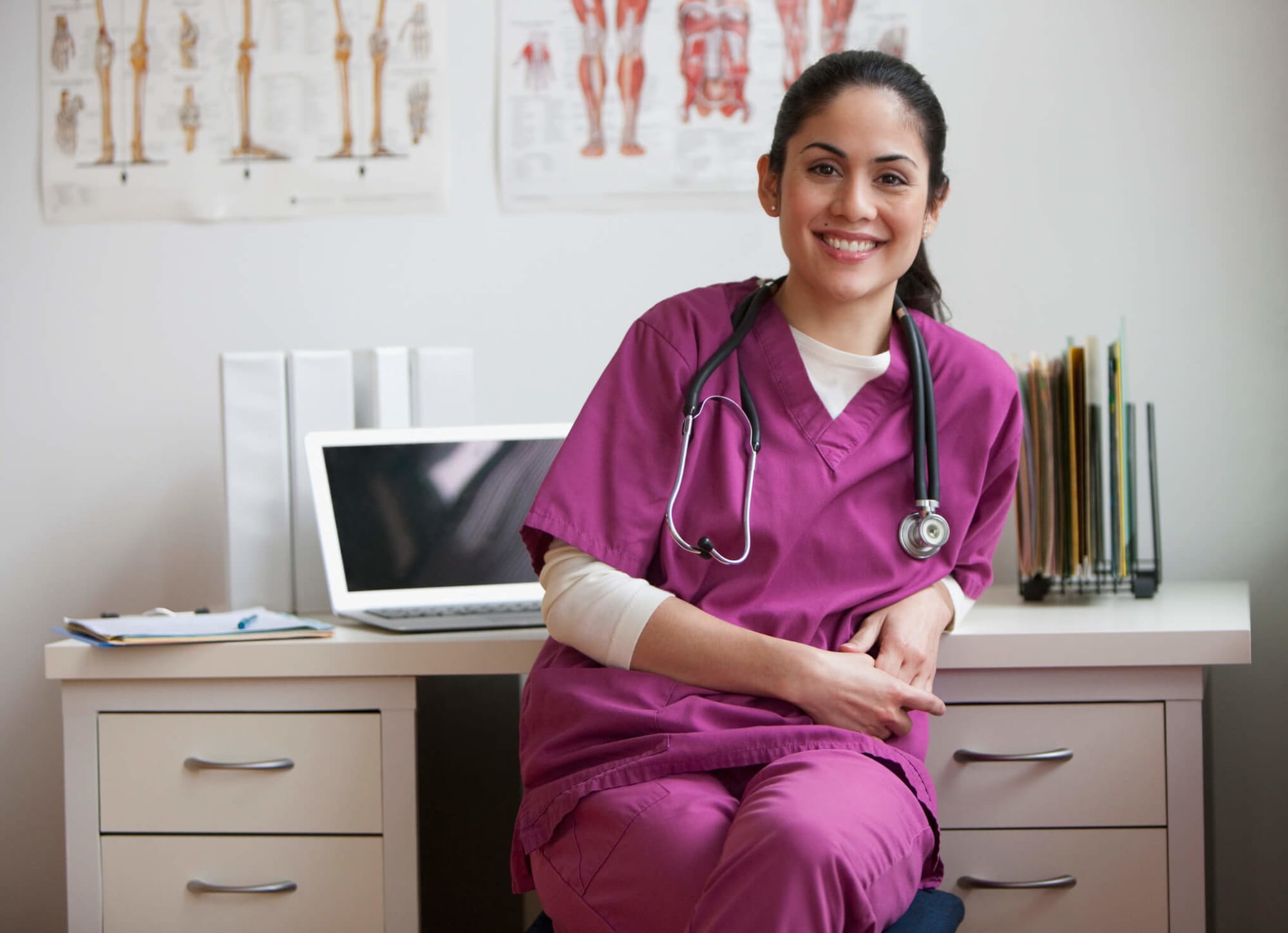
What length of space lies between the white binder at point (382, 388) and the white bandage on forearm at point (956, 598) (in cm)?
77

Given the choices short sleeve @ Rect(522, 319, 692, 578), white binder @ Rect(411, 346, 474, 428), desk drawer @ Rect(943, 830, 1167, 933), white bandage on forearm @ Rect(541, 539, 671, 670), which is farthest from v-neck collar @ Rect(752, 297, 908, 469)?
white binder @ Rect(411, 346, 474, 428)

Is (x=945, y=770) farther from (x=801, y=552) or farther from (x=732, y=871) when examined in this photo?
(x=732, y=871)

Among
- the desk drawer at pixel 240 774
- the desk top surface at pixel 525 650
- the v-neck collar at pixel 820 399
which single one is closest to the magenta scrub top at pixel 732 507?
the v-neck collar at pixel 820 399

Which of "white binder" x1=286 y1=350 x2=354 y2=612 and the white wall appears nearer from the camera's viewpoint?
"white binder" x1=286 y1=350 x2=354 y2=612

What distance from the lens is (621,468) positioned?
117cm

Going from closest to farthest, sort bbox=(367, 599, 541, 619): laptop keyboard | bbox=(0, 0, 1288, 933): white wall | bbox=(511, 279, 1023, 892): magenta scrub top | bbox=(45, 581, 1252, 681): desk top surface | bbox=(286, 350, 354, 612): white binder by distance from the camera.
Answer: bbox=(511, 279, 1023, 892): magenta scrub top < bbox=(45, 581, 1252, 681): desk top surface < bbox=(367, 599, 541, 619): laptop keyboard < bbox=(286, 350, 354, 612): white binder < bbox=(0, 0, 1288, 933): white wall

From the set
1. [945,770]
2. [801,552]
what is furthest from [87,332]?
[945,770]

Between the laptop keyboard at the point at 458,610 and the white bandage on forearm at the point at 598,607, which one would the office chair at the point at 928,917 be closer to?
the white bandage on forearm at the point at 598,607

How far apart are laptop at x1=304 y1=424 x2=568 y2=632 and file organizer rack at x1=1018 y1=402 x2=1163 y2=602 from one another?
25.3 inches

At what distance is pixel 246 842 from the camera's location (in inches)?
52.8

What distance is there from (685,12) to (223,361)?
2.75 ft

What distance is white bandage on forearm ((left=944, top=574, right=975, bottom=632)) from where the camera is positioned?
1243mm

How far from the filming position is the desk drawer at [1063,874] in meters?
1.25

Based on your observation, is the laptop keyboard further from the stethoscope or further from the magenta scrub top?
the stethoscope
